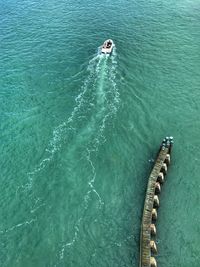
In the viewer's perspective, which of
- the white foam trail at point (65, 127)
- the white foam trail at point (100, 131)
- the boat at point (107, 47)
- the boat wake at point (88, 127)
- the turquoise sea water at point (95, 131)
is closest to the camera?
the turquoise sea water at point (95, 131)

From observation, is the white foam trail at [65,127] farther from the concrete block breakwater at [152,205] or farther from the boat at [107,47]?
the concrete block breakwater at [152,205]

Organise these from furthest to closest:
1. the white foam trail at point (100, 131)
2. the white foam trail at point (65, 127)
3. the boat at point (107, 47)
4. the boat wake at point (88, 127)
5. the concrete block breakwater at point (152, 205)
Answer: the boat at point (107, 47), the white foam trail at point (65, 127), the boat wake at point (88, 127), the white foam trail at point (100, 131), the concrete block breakwater at point (152, 205)

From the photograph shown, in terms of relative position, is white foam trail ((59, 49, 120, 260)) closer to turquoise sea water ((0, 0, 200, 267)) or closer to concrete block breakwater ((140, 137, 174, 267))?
turquoise sea water ((0, 0, 200, 267))

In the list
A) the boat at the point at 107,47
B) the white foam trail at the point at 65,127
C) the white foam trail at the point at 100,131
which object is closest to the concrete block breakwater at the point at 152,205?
the white foam trail at the point at 100,131

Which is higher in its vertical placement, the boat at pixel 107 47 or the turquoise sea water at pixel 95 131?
the boat at pixel 107 47

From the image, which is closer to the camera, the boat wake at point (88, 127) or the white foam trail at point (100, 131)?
the white foam trail at point (100, 131)

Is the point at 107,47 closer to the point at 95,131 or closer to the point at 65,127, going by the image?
the point at 65,127

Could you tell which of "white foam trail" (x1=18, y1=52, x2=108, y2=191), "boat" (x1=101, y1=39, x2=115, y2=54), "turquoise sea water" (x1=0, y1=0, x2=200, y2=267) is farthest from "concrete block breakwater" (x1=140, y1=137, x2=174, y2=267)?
"boat" (x1=101, y1=39, x2=115, y2=54)
